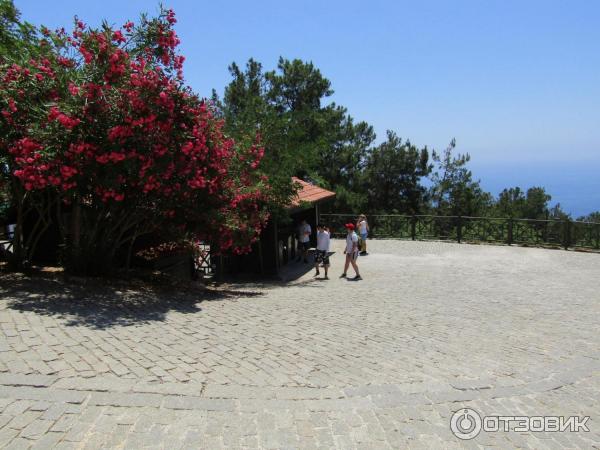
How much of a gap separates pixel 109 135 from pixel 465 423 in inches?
241

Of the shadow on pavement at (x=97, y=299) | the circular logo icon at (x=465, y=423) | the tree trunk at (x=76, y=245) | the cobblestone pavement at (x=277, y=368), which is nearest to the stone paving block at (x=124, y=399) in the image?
the cobblestone pavement at (x=277, y=368)

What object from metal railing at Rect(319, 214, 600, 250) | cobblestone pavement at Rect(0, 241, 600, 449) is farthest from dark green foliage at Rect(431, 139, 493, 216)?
cobblestone pavement at Rect(0, 241, 600, 449)

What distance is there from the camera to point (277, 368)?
5344mm

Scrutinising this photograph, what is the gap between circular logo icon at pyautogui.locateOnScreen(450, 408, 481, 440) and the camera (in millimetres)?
4082

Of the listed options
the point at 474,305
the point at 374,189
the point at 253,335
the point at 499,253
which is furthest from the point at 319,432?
the point at 374,189

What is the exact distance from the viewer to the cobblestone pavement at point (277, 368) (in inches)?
153

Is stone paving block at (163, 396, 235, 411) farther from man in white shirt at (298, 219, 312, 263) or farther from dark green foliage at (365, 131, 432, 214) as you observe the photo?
dark green foliage at (365, 131, 432, 214)

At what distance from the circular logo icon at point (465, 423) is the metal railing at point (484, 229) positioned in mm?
16889

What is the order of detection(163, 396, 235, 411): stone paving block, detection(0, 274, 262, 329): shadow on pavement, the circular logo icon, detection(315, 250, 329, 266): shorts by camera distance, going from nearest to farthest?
the circular logo icon < detection(163, 396, 235, 411): stone paving block < detection(0, 274, 262, 329): shadow on pavement < detection(315, 250, 329, 266): shorts

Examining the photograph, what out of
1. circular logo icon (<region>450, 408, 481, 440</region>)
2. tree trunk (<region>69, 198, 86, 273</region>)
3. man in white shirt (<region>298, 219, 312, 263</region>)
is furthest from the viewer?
man in white shirt (<region>298, 219, 312, 263</region>)

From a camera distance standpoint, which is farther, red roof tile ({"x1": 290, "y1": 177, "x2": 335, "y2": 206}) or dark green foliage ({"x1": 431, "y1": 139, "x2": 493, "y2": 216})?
dark green foliage ({"x1": 431, "y1": 139, "x2": 493, "y2": 216})

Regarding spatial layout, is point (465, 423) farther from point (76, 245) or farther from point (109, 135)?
point (76, 245)

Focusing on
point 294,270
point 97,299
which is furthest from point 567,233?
point 97,299

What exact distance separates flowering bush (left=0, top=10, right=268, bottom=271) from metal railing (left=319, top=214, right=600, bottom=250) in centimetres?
1450
